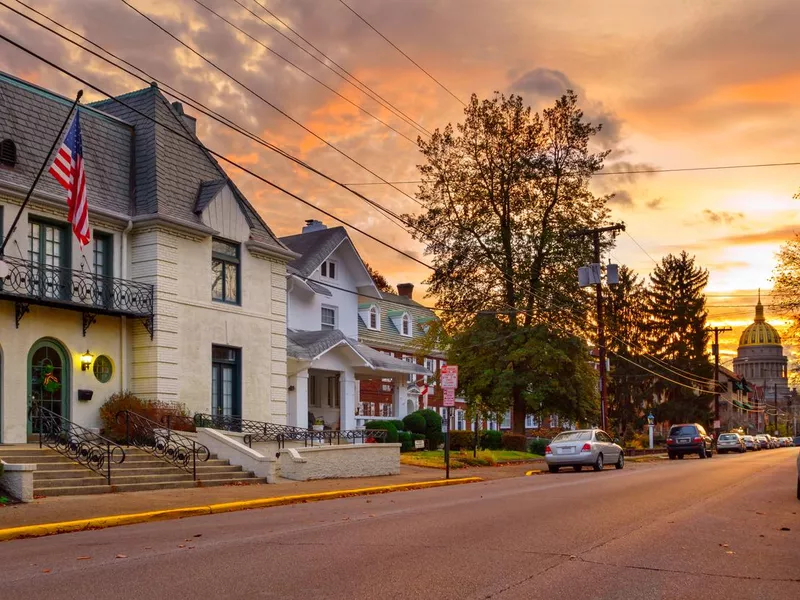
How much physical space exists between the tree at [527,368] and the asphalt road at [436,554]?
25.4 m

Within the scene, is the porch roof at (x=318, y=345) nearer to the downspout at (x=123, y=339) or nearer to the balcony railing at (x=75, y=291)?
the downspout at (x=123, y=339)

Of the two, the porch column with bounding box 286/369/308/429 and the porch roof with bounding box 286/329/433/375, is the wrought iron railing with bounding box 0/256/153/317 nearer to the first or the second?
the porch roof with bounding box 286/329/433/375

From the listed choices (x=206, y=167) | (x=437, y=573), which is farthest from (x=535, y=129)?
(x=437, y=573)

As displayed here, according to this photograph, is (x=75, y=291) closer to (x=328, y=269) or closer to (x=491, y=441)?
(x=328, y=269)

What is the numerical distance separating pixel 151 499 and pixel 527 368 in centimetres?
2812

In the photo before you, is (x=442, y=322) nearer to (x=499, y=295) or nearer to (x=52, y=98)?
(x=499, y=295)

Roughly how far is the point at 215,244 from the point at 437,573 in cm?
2011

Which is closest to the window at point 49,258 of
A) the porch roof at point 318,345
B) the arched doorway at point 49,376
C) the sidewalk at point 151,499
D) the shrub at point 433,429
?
the arched doorway at point 49,376

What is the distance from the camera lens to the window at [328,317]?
4246 cm

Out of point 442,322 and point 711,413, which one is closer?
point 442,322

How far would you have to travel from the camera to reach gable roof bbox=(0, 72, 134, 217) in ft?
74.8

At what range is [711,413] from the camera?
8188cm

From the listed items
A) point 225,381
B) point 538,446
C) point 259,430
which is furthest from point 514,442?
point 225,381

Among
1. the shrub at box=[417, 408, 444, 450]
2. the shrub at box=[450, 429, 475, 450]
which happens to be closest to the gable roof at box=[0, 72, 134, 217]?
the shrub at box=[450, 429, 475, 450]
